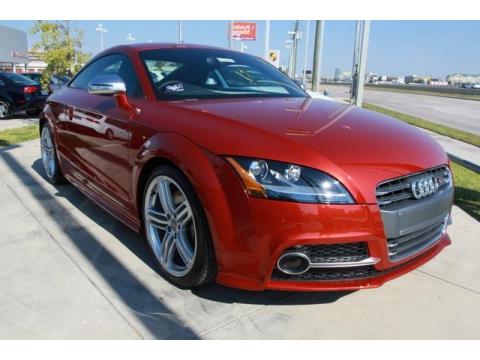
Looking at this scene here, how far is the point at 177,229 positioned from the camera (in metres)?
2.69

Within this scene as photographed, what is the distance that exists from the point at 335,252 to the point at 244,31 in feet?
68.6

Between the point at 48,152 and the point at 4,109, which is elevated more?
the point at 48,152

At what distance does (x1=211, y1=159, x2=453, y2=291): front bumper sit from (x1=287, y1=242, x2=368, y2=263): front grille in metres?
0.04

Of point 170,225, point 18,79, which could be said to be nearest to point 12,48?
point 18,79

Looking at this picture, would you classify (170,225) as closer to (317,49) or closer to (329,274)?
(329,274)

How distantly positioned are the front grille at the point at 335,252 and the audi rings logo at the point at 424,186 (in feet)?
1.44

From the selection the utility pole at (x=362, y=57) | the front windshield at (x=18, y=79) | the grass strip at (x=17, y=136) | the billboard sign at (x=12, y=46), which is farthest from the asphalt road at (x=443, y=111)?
the billboard sign at (x=12, y=46)

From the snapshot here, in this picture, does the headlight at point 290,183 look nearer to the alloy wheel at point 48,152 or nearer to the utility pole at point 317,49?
the alloy wheel at point 48,152

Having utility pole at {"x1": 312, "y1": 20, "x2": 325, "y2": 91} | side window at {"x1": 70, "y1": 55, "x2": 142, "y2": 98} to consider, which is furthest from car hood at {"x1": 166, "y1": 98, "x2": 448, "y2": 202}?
utility pole at {"x1": 312, "y1": 20, "x2": 325, "y2": 91}

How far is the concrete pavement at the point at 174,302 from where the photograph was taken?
2320 mm

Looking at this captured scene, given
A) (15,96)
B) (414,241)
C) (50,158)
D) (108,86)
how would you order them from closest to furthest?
(414,241)
(108,86)
(50,158)
(15,96)

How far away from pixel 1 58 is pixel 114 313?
57.0 metres

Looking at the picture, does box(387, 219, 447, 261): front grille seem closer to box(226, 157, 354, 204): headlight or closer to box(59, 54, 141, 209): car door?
box(226, 157, 354, 204): headlight

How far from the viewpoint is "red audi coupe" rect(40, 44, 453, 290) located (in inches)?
83.7
